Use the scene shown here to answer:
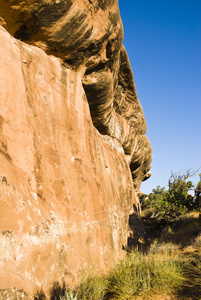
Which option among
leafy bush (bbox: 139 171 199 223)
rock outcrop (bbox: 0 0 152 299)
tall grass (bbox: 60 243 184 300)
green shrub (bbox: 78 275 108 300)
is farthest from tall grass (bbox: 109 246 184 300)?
leafy bush (bbox: 139 171 199 223)

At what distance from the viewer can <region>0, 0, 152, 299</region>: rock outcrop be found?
3430 millimetres

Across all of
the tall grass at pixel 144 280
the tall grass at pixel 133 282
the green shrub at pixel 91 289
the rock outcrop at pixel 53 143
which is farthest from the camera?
the tall grass at pixel 144 280

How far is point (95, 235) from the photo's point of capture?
586 centimetres

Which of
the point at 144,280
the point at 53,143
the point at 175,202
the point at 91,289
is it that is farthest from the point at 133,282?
the point at 175,202

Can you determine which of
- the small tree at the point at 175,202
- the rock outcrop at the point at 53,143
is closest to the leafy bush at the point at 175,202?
the small tree at the point at 175,202

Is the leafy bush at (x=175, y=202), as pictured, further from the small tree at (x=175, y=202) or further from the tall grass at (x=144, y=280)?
the tall grass at (x=144, y=280)

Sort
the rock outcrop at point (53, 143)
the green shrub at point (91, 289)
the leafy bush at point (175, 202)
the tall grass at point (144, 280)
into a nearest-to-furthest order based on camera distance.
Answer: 1. the rock outcrop at point (53, 143)
2. the green shrub at point (91, 289)
3. the tall grass at point (144, 280)
4. the leafy bush at point (175, 202)

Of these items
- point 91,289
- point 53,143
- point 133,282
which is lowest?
point 133,282

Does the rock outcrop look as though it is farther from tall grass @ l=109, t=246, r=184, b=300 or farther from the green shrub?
tall grass @ l=109, t=246, r=184, b=300

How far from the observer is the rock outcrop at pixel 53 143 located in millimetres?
3430

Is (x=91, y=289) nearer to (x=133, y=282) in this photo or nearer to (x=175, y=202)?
(x=133, y=282)

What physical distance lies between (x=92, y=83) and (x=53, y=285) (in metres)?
6.09

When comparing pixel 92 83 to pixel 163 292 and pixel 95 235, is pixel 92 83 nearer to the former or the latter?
pixel 95 235

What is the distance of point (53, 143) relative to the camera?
16.2 ft
